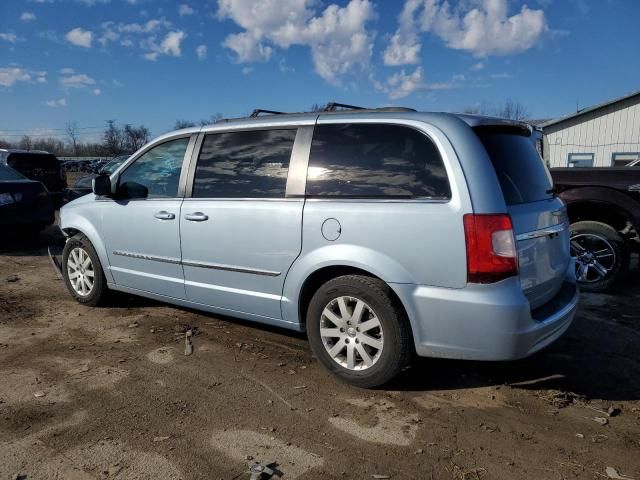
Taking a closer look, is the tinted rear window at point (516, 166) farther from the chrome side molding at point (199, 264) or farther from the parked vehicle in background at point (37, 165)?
the parked vehicle in background at point (37, 165)

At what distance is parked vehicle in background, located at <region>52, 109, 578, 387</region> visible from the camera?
3.03 metres

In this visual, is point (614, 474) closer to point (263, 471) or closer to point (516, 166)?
point (263, 471)

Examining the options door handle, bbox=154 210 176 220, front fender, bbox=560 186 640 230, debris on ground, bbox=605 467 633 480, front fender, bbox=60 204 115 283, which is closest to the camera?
debris on ground, bbox=605 467 633 480

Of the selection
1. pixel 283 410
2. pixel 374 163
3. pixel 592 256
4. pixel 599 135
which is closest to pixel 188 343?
pixel 283 410

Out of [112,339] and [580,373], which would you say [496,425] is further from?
[112,339]

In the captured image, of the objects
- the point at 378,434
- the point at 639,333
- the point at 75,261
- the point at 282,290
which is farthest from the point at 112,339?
the point at 639,333

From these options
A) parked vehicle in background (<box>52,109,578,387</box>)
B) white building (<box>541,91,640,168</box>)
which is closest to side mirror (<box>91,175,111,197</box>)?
parked vehicle in background (<box>52,109,578,387</box>)

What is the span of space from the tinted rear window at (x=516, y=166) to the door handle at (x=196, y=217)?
2.20 metres

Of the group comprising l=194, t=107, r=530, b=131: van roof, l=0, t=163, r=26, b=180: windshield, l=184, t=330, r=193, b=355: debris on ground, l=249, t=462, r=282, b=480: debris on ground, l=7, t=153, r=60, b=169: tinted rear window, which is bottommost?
l=249, t=462, r=282, b=480: debris on ground

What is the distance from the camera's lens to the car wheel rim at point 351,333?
134 inches

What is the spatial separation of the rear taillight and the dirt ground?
36.4 inches

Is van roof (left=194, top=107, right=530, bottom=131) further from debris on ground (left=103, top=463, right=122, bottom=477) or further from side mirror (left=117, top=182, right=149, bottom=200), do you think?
debris on ground (left=103, top=463, right=122, bottom=477)

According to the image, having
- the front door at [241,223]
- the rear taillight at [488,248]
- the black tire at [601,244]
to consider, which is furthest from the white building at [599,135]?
the rear taillight at [488,248]

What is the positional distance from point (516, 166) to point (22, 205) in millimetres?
8247
